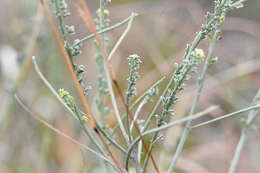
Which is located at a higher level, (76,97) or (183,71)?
(183,71)

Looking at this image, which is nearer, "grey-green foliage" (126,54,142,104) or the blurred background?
"grey-green foliage" (126,54,142,104)

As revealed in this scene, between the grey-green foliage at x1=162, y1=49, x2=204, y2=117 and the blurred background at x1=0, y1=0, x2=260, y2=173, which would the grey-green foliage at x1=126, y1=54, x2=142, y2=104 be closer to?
the grey-green foliage at x1=162, y1=49, x2=204, y2=117

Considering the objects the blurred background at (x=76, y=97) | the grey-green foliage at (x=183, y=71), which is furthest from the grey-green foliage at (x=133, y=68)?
the blurred background at (x=76, y=97)

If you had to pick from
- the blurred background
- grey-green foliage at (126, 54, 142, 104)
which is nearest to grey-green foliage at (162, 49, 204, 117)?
grey-green foliage at (126, 54, 142, 104)

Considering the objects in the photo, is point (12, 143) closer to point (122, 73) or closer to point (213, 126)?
point (122, 73)

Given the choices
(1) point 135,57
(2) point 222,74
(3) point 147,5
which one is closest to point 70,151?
(2) point 222,74

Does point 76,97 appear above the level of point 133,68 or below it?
below

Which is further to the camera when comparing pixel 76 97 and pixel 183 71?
pixel 76 97

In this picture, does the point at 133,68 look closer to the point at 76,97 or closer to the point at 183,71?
the point at 183,71

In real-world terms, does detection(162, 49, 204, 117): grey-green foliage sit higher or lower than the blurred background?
higher

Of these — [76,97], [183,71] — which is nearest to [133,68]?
[183,71]

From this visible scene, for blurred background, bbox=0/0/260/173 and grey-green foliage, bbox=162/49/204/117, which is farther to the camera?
blurred background, bbox=0/0/260/173
